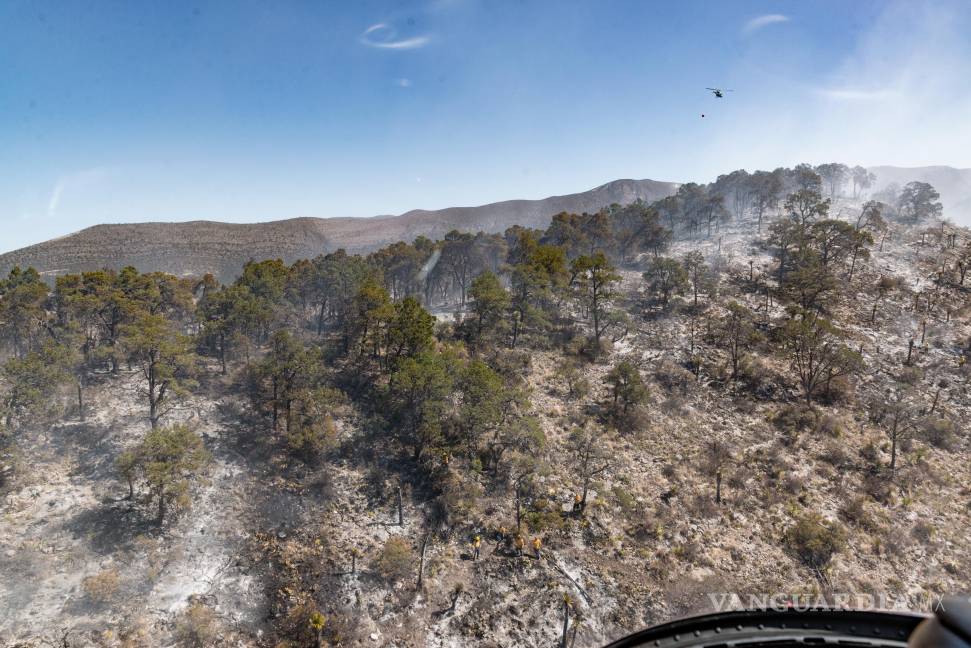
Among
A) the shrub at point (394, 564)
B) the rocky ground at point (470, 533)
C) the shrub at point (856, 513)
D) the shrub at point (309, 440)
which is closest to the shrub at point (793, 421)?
the rocky ground at point (470, 533)

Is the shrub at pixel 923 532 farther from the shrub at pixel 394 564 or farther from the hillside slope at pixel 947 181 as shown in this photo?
the hillside slope at pixel 947 181

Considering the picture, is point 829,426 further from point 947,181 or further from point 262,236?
point 947,181

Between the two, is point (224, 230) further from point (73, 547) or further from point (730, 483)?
point (730, 483)

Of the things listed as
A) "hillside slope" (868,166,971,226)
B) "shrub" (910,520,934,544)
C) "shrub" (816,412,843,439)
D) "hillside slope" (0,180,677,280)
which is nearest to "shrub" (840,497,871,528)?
"shrub" (910,520,934,544)

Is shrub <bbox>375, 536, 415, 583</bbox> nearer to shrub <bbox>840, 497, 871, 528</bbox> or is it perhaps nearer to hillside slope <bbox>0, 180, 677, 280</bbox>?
shrub <bbox>840, 497, 871, 528</bbox>

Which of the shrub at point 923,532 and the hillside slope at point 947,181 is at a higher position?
the hillside slope at point 947,181
